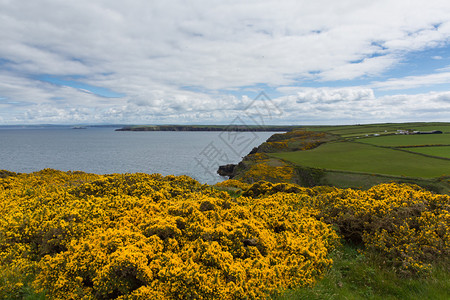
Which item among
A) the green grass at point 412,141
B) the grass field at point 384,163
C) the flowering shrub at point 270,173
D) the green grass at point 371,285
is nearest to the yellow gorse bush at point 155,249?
the green grass at point 371,285

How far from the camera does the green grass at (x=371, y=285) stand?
7.12m

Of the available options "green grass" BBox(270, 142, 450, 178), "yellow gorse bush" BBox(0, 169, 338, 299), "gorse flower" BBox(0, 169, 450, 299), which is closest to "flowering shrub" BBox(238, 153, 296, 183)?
"green grass" BBox(270, 142, 450, 178)

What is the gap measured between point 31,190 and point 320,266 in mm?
14685

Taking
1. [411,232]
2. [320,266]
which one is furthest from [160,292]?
[411,232]

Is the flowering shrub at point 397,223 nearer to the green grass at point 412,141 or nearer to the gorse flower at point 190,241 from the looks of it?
the gorse flower at point 190,241

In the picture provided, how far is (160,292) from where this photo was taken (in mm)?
6094

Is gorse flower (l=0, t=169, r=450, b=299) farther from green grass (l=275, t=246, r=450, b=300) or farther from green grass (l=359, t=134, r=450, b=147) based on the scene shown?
green grass (l=359, t=134, r=450, b=147)

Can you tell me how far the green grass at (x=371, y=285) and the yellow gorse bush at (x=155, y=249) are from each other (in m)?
0.42

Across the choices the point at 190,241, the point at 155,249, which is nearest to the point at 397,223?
the point at 190,241

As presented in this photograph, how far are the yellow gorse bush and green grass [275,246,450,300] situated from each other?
0.42 m

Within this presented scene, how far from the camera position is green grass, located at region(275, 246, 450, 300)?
712 cm

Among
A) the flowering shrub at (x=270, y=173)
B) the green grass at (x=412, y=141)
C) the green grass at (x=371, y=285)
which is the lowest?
the flowering shrub at (x=270, y=173)

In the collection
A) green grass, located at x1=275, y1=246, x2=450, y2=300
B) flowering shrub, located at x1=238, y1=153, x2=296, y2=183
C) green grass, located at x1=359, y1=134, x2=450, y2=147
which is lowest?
flowering shrub, located at x1=238, y1=153, x2=296, y2=183

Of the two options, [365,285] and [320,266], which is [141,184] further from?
[365,285]
